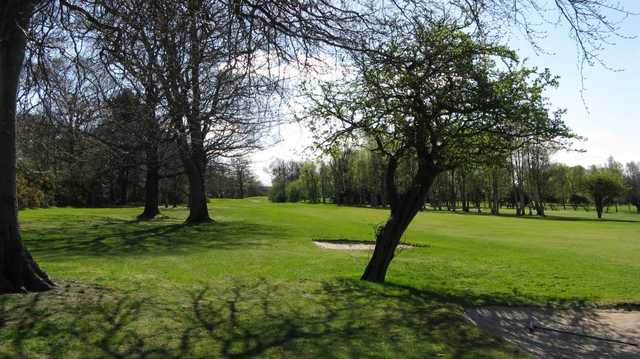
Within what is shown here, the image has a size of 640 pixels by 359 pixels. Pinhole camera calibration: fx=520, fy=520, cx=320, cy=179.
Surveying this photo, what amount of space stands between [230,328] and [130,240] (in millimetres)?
14266

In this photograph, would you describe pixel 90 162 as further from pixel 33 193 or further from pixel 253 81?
pixel 33 193

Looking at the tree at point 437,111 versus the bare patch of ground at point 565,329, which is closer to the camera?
the bare patch of ground at point 565,329

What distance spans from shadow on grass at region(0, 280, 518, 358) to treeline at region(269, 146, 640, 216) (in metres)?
33.3

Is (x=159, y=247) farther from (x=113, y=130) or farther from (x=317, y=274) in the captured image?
(x=317, y=274)

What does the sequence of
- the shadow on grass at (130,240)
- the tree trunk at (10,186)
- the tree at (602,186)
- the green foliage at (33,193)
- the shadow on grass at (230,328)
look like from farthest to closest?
1. the tree at (602,186)
2. the green foliage at (33,193)
3. the shadow on grass at (130,240)
4. the tree trunk at (10,186)
5. the shadow on grass at (230,328)

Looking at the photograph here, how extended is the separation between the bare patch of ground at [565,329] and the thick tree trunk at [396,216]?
244 centimetres

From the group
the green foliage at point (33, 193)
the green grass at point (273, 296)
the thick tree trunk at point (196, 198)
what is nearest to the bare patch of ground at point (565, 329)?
the green grass at point (273, 296)

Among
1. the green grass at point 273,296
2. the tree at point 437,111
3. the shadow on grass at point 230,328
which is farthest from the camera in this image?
the tree at point 437,111

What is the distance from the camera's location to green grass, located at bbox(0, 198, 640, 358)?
605cm

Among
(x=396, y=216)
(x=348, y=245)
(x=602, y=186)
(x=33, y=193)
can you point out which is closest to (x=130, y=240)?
(x=348, y=245)

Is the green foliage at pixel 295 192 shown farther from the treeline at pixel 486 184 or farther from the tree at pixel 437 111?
the tree at pixel 437 111

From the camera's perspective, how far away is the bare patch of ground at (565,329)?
24.7 ft

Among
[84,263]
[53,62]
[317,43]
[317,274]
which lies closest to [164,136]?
[53,62]

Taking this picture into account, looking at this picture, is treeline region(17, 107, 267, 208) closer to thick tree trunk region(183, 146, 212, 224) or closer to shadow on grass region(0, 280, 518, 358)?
thick tree trunk region(183, 146, 212, 224)
